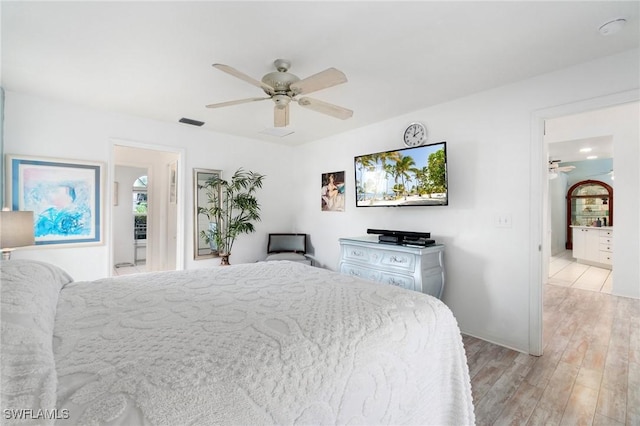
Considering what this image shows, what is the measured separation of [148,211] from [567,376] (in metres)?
6.14

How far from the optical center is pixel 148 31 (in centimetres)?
185

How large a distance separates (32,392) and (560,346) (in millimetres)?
3527

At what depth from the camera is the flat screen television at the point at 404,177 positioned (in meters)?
2.89

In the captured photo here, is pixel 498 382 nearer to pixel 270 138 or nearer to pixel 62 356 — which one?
pixel 62 356

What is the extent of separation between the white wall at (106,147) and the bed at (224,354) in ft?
6.79

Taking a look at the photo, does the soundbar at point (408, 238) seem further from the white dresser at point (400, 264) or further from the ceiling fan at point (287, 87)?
the ceiling fan at point (287, 87)

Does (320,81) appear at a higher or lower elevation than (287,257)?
higher

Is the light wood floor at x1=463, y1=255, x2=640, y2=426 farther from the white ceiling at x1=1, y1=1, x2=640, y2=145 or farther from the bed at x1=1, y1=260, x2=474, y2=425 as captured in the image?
the white ceiling at x1=1, y1=1, x2=640, y2=145

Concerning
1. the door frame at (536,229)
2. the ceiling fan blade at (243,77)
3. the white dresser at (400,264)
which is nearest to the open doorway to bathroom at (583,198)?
the door frame at (536,229)

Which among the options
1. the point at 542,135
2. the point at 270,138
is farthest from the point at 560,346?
the point at 270,138

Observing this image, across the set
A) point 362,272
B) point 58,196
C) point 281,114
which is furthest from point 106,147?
point 362,272

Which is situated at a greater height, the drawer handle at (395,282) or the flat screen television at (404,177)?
the flat screen television at (404,177)

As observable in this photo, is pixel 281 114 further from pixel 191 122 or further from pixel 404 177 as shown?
pixel 191 122

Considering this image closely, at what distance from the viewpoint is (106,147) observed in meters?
3.29
